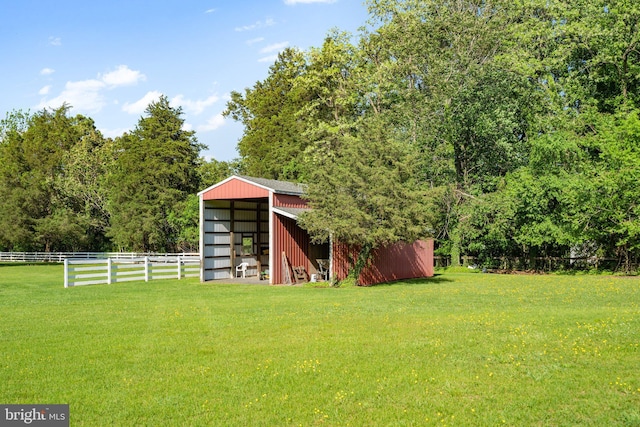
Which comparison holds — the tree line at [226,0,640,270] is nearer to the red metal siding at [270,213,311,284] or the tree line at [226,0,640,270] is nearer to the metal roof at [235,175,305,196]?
the metal roof at [235,175,305,196]

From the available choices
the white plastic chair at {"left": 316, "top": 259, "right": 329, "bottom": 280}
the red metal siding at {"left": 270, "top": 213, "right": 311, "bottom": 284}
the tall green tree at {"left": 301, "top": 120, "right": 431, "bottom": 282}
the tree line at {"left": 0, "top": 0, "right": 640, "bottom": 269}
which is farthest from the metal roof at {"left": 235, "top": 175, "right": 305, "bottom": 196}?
the white plastic chair at {"left": 316, "top": 259, "right": 329, "bottom": 280}

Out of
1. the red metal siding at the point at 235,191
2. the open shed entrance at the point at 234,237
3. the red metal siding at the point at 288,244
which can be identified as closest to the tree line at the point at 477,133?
the red metal siding at the point at 288,244

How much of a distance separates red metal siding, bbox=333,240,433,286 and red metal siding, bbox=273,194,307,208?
109 inches

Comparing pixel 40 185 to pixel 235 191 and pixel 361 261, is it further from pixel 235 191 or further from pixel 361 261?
pixel 361 261

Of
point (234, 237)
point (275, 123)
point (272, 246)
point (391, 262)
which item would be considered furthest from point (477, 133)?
point (275, 123)

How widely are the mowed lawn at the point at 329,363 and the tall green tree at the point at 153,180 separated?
33197 mm

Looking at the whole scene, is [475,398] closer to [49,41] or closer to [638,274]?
[49,41]

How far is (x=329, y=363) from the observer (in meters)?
8.32

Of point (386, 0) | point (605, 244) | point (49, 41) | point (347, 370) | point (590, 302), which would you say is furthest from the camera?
point (386, 0)

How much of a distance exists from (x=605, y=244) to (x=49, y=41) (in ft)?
91.0

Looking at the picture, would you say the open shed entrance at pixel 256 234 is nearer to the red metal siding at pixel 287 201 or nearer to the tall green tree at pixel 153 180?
the red metal siding at pixel 287 201

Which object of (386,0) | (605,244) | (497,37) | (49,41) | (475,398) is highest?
(386,0)

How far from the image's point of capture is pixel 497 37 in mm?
32812

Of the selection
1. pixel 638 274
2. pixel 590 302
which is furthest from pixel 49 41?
pixel 638 274
